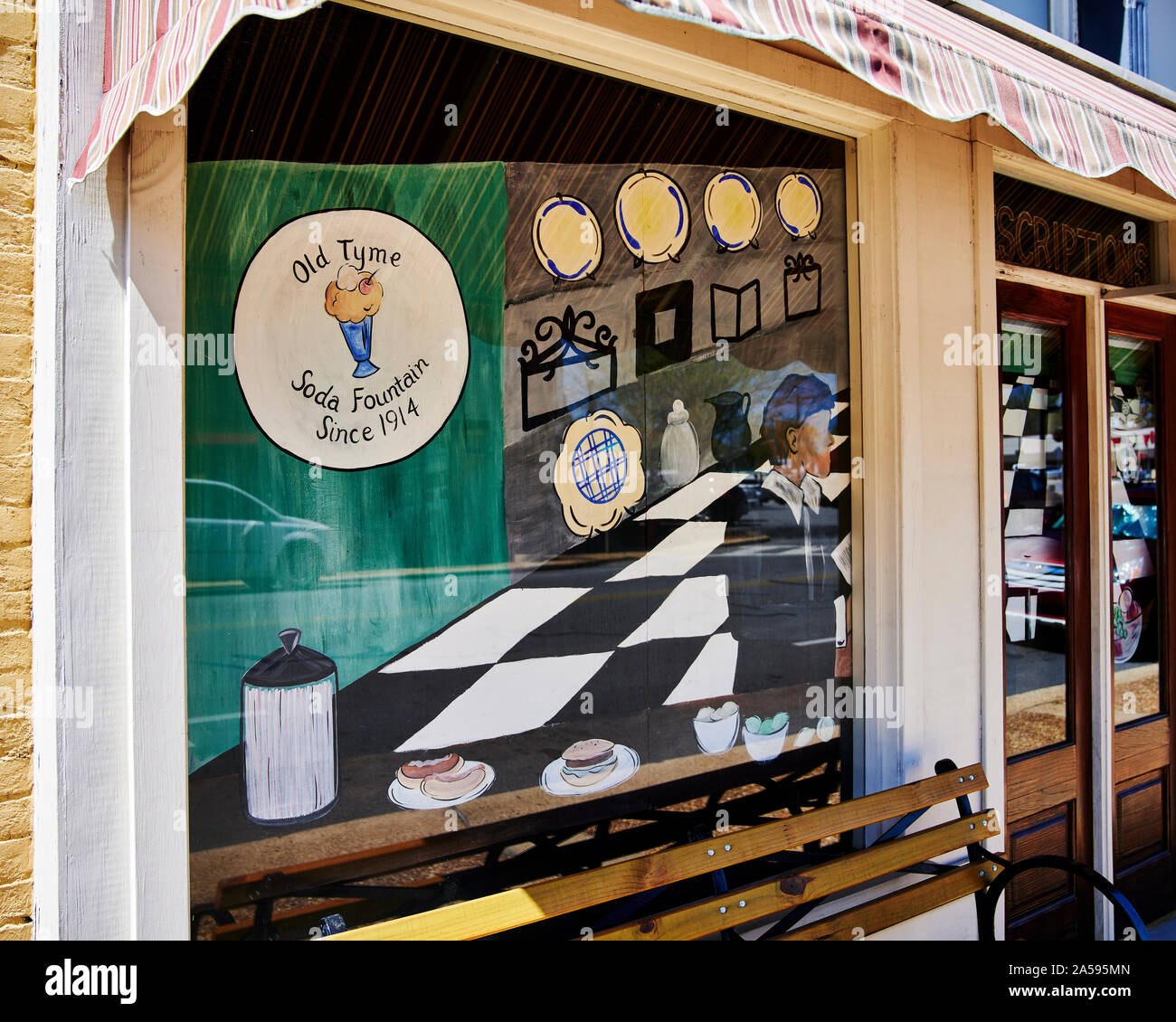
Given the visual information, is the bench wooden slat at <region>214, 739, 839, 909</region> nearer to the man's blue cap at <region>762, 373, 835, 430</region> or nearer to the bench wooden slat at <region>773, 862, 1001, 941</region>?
the bench wooden slat at <region>773, 862, 1001, 941</region>

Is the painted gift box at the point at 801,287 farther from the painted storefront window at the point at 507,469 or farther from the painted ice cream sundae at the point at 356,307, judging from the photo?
the painted ice cream sundae at the point at 356,307

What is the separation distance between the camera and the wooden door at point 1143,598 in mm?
3973

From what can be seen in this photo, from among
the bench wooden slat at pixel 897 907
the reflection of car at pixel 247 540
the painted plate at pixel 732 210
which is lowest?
the bench wooden slat at pixel 897 907

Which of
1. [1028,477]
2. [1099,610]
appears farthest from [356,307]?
[1099,610]

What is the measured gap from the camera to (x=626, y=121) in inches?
107

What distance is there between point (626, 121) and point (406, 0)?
0.79 metres

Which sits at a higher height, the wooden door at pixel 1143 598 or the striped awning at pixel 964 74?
the striped awning at pixel 964 74

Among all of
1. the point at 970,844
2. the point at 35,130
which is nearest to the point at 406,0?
Result: the point at 35,130

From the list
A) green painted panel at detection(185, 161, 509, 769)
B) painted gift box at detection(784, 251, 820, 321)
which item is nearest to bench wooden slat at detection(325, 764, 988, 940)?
green painted panel at detection(185, 161, 509, 769)

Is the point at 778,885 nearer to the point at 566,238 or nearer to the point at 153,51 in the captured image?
the point at 566,238

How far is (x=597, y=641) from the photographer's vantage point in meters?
2.66

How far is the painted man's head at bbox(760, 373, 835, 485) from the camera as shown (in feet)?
9.95

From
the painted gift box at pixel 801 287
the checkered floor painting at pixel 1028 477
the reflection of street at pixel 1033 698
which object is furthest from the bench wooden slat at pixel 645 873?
the painted gift box at pixel 801 287

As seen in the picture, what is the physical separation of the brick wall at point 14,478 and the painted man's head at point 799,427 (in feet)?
7.21
